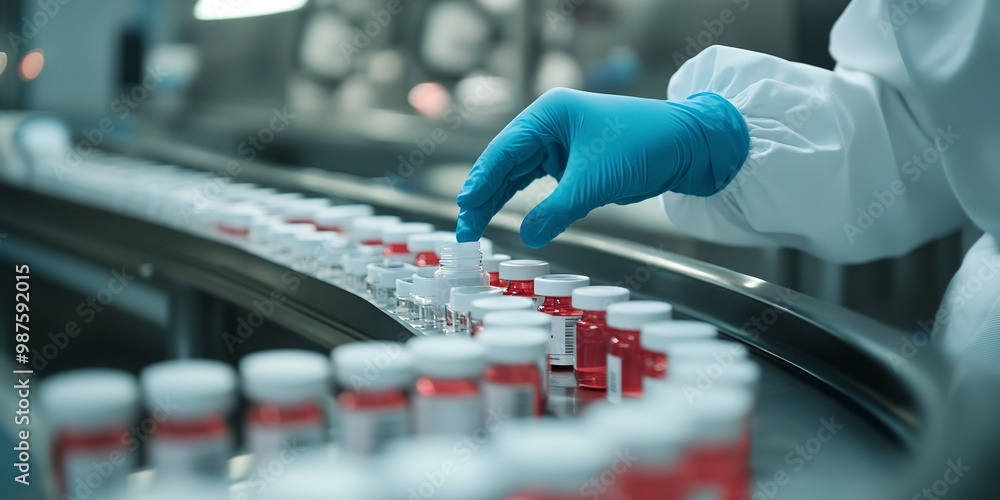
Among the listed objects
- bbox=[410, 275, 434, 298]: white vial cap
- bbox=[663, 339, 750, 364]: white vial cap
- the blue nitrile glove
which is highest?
the blue nitrile glove

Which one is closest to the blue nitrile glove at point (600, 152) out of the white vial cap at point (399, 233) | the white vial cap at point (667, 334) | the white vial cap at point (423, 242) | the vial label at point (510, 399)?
the white vial cap at point (423, 242)

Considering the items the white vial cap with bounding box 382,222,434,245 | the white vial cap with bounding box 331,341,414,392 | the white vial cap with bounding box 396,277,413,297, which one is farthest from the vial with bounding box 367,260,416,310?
the white vial cap with bounding box 331,341,414,392

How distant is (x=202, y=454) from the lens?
657 millimetres

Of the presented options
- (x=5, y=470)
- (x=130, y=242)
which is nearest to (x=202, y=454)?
(x=5, y=470)

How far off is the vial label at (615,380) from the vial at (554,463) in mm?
346

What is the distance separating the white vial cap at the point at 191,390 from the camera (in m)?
0.67

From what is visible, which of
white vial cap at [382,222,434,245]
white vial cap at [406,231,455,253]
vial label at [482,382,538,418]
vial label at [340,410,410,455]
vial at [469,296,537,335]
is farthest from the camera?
white vial cap at [382,222,434,245]

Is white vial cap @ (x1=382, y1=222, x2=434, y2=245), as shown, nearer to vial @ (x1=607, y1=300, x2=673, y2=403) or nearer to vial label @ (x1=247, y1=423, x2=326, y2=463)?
vial @ (x1=607, y1=300, x2=673, y2=403)

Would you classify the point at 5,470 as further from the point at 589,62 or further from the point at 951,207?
the point at 589,62

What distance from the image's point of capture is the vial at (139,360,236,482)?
653 millimetres

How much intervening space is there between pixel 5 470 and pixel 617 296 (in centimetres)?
77

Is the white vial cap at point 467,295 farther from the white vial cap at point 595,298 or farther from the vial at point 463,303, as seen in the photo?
the white vial cap at point 595,298

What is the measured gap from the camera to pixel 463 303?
1216 mm

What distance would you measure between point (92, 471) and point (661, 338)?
58cm
